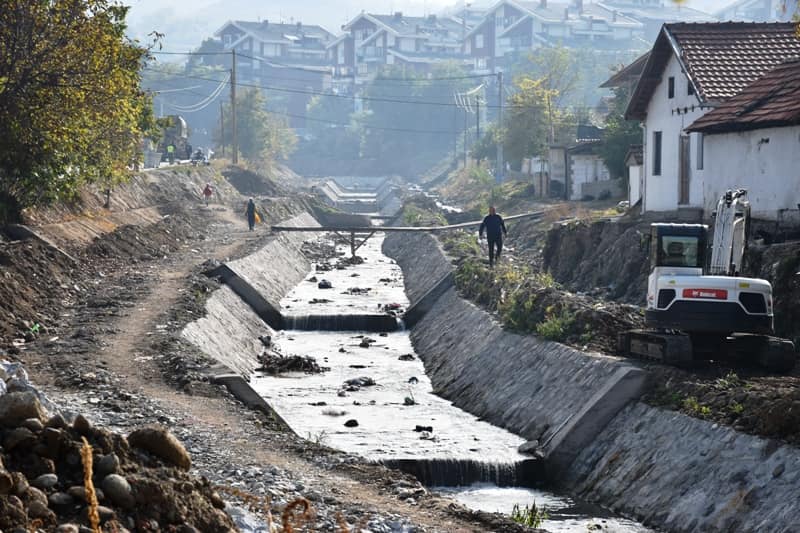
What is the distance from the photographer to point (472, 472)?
2116 centimetres

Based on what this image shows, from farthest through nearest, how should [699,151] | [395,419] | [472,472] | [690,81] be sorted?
[690,81] → [699,151] → [395,419] → [472,472]

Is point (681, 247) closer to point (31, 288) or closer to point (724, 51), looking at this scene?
point (31, 288)

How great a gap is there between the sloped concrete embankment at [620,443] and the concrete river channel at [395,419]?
0.50 metres

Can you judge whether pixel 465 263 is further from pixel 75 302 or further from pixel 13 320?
pixel 13 320

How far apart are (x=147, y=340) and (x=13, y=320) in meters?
2.91

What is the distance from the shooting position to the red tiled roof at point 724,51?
1512 inches

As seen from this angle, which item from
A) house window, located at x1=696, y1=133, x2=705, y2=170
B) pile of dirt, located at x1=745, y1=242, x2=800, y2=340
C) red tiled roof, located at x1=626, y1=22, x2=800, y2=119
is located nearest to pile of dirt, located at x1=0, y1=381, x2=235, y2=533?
pile of dirt, located at x1=745, y1=242, x2=800, y2=340

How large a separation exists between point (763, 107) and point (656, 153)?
1097 centimetres

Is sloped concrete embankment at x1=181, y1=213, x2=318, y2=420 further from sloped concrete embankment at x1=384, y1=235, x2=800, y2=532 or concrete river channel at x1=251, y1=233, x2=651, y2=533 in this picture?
sloped concrete embankment at x1=384, y1=235, x2=800, y2=532

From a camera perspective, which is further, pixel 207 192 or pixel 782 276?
pixel 207 192

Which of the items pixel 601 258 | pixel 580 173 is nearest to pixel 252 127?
pixel 580 173

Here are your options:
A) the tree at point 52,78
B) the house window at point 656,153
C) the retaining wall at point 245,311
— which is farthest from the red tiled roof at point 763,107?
the tree at point 52,78

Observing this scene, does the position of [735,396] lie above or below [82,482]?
below

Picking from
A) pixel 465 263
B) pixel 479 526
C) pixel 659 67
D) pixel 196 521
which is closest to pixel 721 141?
pixel 659 67
